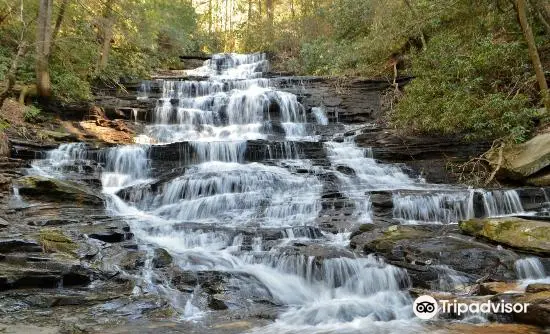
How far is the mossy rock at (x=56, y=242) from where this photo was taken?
6.80 metres

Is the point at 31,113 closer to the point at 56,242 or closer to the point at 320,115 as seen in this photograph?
the point at 56,242

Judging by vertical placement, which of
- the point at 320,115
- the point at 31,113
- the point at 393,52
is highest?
the point at 393,52

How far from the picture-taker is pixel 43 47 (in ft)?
44.2

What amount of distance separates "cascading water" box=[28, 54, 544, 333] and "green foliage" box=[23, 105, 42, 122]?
6.05 ft

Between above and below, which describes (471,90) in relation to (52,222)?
above

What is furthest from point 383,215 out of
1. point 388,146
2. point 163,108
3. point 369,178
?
point 163,108

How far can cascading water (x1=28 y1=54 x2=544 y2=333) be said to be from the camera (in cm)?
639

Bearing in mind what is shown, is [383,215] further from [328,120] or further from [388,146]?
Answer: [328,120]

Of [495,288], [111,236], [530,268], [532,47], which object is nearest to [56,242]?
[111,236]

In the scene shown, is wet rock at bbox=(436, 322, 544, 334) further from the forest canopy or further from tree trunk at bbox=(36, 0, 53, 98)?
tree trunk at bbox=(36, 0, 53, 98)

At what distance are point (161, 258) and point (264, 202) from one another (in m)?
3.50

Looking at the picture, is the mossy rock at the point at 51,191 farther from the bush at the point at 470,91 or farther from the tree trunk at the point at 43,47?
the bush at the point at 470,91

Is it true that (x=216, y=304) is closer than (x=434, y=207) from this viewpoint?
Yes

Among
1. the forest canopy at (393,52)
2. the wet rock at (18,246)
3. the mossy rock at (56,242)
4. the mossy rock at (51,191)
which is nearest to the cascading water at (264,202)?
the mossy rock at (51,191)
